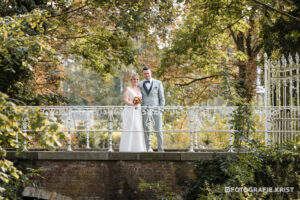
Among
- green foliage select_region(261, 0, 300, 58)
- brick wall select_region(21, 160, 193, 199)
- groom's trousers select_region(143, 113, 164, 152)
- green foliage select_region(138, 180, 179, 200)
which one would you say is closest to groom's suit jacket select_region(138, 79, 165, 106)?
groom's trousers select_region(143, 113, 164, 152)

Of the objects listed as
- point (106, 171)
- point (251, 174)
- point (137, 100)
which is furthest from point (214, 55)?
point (251, 174)

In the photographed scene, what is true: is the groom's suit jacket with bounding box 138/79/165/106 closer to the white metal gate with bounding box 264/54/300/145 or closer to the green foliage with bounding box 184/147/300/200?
the green foliage with bounding box 184/147/300/200

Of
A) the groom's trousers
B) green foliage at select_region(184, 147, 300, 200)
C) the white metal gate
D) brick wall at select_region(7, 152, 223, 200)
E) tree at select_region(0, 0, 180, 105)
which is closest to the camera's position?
green foliage at select_region(184, 147, 300, 200)

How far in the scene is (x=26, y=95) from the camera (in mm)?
11625

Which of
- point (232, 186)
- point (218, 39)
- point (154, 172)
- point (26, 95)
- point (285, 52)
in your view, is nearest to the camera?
point (232, 186)

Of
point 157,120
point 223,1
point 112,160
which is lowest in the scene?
point 112,160

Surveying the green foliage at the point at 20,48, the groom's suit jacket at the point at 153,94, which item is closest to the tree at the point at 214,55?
the groom's suit jacket at the point at 153,94

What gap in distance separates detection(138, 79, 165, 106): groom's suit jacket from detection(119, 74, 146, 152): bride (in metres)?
0.13

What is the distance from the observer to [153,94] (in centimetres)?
962

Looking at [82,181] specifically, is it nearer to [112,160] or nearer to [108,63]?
[112,160]

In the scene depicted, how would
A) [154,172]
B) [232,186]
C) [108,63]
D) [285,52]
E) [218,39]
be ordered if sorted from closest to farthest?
[232,186] → [154,172] → [285,52] → [108,63] → [218,39]

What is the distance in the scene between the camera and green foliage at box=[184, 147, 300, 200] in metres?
7.79

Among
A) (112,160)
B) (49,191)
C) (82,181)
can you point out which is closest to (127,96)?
(112,160)

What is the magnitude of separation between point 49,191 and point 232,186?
4.08 m
